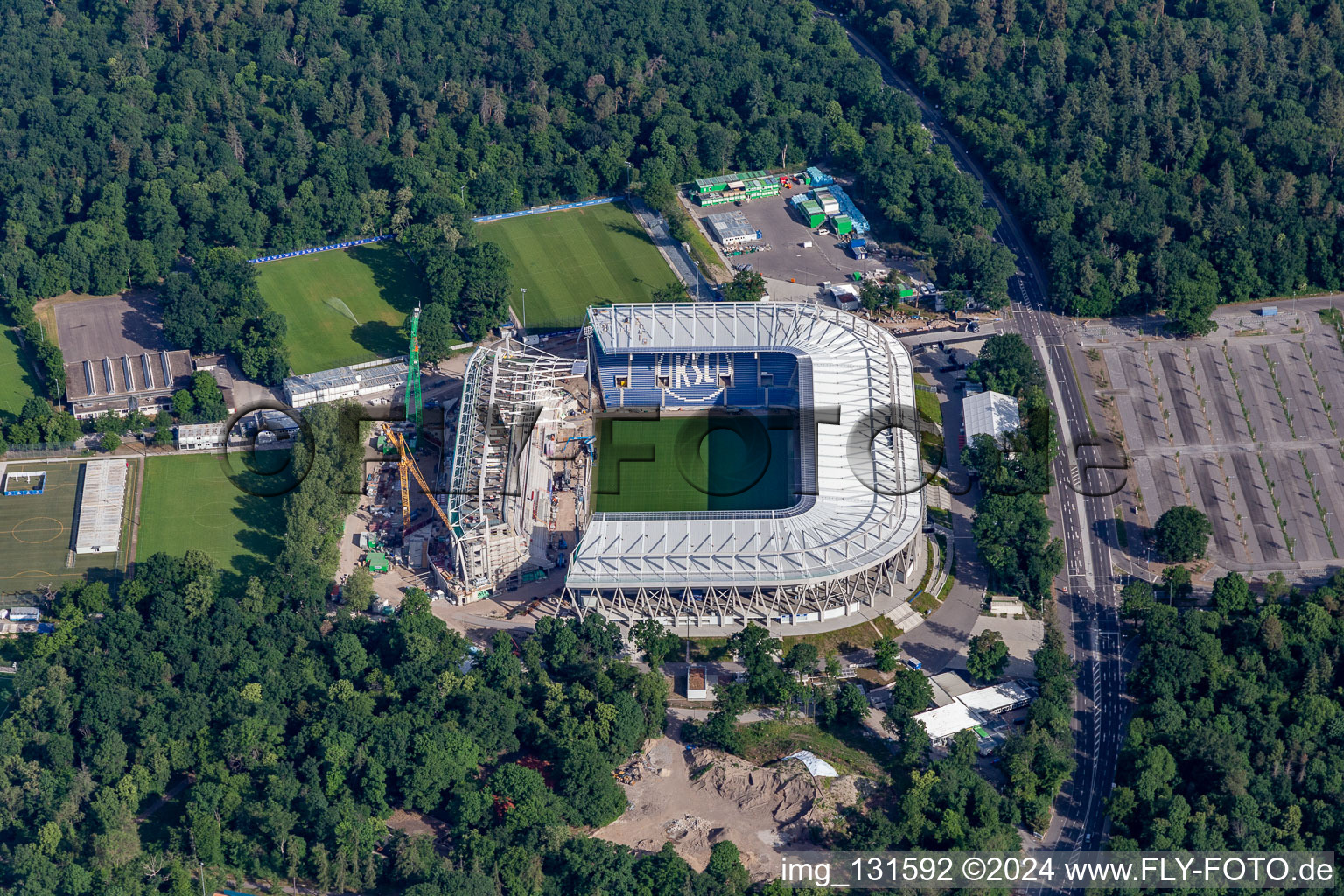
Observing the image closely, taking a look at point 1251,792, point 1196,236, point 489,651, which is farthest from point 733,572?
point 1196,236

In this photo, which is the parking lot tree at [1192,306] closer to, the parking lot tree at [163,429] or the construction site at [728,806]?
the construction site at [728,806]

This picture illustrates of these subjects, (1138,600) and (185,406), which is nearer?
(1138,600)

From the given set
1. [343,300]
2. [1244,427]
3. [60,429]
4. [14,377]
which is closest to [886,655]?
[1244,427]

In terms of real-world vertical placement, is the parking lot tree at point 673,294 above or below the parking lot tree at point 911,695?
above

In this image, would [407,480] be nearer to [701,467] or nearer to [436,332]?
[436,332]

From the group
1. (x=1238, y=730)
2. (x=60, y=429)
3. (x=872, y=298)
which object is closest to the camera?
(x=1238, y=730)

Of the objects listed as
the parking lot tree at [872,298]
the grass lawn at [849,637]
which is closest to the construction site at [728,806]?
the grass lawn at [849,637]
